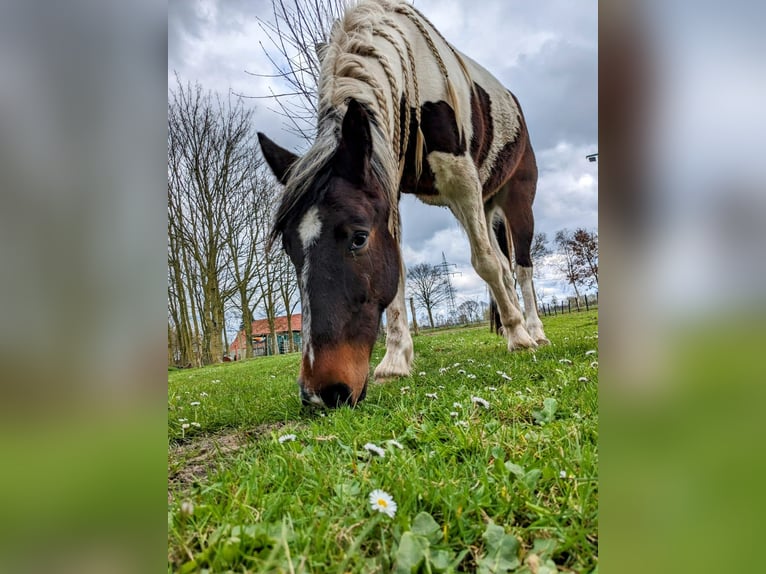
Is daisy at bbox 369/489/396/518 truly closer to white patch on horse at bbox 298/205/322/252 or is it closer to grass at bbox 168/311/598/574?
grass at bbox 168/311/598/574

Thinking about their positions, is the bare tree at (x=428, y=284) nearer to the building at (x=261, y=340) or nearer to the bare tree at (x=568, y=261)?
the building at (x=261, y=340)

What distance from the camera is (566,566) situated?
1.36 ft

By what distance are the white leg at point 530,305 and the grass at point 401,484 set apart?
998 millimetres

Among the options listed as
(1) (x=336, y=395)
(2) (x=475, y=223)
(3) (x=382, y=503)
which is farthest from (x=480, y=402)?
(2) (x=475, y=223)

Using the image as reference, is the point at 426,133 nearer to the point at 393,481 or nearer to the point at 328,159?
the point at 328,159

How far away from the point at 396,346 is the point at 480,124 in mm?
1336

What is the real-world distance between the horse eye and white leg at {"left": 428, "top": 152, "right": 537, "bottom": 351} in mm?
694

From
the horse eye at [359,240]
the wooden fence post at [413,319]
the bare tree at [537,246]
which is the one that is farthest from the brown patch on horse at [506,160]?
the horse eye at [359,240]

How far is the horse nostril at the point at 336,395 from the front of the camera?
1083 mm

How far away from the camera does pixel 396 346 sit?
1.84 meters

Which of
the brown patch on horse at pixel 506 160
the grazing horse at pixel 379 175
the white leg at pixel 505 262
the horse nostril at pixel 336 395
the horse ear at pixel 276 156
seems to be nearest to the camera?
the horse nostril at pixel 336 395
